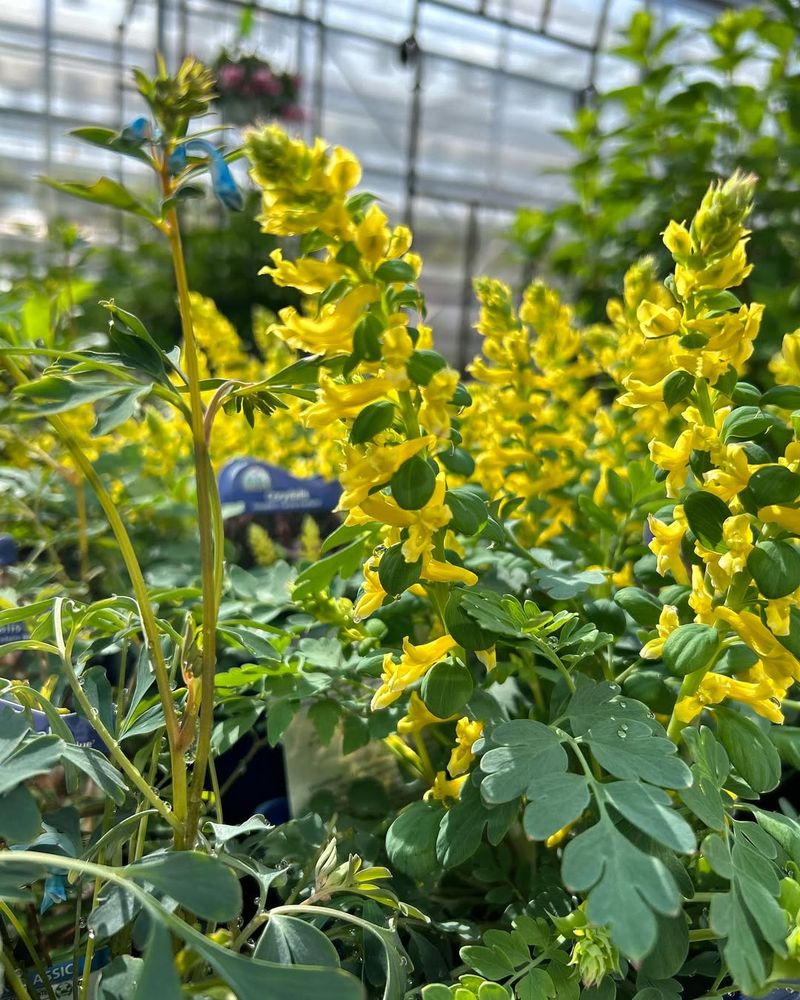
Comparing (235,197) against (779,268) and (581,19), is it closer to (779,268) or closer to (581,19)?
(779,268)

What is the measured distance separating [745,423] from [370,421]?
0.22m

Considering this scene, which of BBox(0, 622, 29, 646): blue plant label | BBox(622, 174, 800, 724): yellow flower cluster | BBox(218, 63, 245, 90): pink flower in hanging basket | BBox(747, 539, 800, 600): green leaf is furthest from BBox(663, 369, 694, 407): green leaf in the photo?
BBox(218, 63, 245, 90): pink flower in hanging basket

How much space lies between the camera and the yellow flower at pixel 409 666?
0.50 meters

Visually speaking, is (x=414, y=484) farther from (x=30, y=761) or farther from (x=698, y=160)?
(x=698, y=160)

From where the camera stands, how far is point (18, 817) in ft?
1.19

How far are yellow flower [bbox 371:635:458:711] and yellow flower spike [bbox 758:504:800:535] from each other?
0.20 m

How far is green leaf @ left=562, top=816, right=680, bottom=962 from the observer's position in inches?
13.3

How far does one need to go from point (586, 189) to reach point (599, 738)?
2.30m

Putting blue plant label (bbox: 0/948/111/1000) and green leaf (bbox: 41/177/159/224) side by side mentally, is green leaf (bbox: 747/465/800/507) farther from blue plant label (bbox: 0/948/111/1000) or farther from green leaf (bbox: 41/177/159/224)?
blue plant label (bbox: 0/948/111/1000)

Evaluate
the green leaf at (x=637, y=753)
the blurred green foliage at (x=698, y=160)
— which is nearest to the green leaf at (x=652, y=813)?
the green leaf at (x=637, y=753)

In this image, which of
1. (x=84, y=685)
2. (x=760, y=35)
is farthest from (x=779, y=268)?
(x=84, y=685)

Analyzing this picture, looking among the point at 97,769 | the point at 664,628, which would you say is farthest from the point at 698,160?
the point at 97,769

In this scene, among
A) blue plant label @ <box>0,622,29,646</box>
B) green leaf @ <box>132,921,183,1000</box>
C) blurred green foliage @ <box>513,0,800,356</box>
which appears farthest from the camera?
blurred green foliage @ <box>513,0,800,356</box>

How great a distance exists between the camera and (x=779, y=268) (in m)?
1.87
